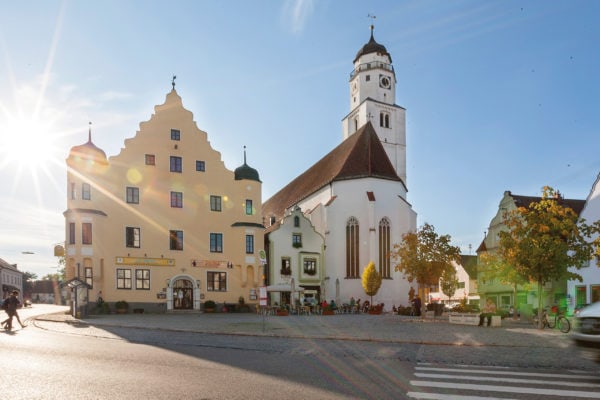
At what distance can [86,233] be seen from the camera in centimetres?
3916

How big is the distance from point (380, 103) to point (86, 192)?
48.8 metres

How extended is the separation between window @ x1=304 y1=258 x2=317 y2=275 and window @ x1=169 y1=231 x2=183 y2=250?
1335 centimetres

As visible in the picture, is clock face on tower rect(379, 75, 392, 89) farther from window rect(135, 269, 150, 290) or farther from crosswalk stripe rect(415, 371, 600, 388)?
crosswalk stripe rect(415, 371, 600, 388)

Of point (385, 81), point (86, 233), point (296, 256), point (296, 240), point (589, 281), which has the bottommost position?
point (589, 281)

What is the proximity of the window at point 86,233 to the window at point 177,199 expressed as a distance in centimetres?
679

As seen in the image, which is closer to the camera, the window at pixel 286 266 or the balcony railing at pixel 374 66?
the window at pixel 286 266

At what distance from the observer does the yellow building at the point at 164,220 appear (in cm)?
3978

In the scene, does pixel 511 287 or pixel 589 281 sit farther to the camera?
pixel 511 287

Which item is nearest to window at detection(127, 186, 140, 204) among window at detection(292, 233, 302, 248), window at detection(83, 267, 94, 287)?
window at detection(83, 267, 94, 287)

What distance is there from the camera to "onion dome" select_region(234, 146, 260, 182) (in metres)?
46.4

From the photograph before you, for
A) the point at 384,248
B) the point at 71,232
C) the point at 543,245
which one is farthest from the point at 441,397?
the point at 384,248

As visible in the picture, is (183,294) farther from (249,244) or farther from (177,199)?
(177,199)

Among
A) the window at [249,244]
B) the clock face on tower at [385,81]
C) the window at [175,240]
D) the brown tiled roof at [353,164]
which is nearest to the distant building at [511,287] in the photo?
the brown tiled roof at [353,164]

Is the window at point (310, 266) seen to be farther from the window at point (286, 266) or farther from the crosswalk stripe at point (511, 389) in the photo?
the crosswalk stripe at point (511, 389)
